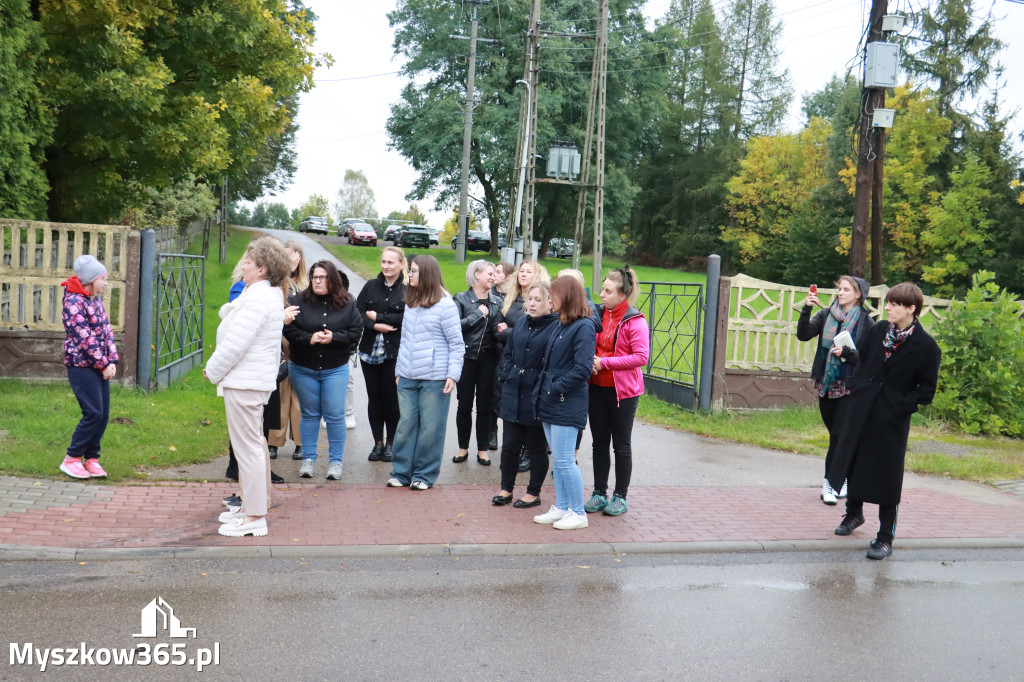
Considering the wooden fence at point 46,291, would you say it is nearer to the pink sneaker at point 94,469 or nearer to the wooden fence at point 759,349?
the pink sneaker at point 94,469

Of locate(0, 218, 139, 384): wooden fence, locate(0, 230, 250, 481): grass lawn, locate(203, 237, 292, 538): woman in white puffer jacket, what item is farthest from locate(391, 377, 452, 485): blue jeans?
locate(0, 218, 139, 384): wooden fence

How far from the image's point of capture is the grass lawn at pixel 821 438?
1028 centimetres

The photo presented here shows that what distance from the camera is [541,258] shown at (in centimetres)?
5434

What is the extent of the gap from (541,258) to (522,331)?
47476 mm

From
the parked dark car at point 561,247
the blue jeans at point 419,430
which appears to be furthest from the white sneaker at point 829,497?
the parked dark car at point 561,247

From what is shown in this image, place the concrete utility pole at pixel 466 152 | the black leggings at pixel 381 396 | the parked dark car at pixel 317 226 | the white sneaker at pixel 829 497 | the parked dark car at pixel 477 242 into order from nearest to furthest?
the white sneaker at pixel 829 497, the black leggings at pixel 381 396, the concrete utility pole at pixel 466 152, the parked dark car at pixel 477 242, the parked dark car at pixel 317 226

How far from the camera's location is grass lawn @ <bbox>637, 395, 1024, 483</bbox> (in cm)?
1028

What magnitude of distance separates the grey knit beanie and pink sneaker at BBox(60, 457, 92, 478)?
4.64 ft

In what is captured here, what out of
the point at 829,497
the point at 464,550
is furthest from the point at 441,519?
the point at 829,497

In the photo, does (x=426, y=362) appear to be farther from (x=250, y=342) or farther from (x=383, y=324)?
(x=250, y=342)

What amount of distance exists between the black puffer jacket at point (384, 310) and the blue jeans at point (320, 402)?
0.51 m

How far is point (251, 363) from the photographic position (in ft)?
20.3

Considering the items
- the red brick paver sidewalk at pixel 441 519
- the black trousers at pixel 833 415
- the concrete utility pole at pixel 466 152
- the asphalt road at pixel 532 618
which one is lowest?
the asphalt road at pixel 532 618

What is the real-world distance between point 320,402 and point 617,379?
8.64 ft
